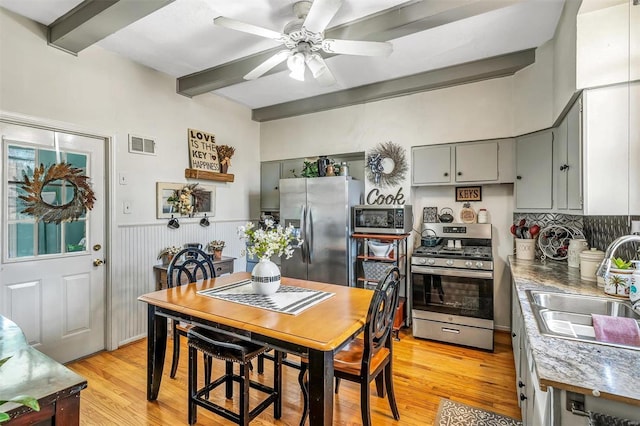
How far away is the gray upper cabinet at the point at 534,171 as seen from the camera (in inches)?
115

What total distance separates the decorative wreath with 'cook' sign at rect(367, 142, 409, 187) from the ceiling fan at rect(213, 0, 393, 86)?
1.58 metres

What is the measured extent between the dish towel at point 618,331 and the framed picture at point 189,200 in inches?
144

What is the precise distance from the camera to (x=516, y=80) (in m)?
3.21

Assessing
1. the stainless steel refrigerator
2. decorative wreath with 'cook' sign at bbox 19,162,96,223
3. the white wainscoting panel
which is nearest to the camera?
the white wainscoting panel

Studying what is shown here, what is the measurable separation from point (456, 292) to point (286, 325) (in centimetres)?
222

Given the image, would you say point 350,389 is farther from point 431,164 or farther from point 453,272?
point 431,164

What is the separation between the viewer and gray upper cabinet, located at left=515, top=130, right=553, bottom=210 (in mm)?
2916

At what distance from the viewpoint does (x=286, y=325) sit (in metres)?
1.66

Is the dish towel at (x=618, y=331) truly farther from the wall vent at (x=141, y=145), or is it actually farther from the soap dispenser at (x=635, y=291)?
the wall vent at (x=141, y=145)

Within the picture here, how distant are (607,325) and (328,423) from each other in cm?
136

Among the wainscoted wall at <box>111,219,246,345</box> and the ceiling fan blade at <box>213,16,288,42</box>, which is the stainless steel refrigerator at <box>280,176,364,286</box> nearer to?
the wainscoted wall at <box>111,219,246,345</box>

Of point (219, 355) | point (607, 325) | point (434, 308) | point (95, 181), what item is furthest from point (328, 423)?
point (95, 181)

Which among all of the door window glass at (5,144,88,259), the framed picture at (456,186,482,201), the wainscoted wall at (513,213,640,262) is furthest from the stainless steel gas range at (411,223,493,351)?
the door window glass at (5,144,88,259)

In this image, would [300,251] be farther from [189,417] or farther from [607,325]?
[607,325]
